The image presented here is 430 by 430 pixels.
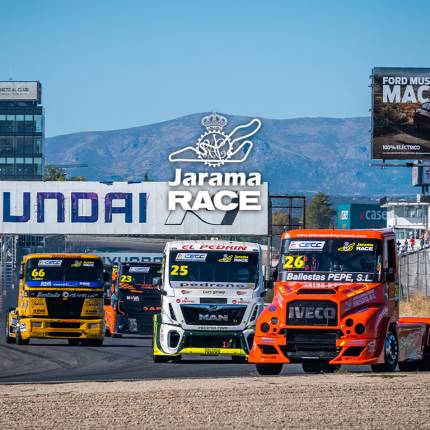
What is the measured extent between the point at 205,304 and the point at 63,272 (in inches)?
335

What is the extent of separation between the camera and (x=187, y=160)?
62406 millimetres

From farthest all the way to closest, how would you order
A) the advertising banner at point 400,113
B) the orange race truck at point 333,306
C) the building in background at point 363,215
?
the building in background at point 363,215, the advertising banner at point 400,113, the orange race truck at point 333,306

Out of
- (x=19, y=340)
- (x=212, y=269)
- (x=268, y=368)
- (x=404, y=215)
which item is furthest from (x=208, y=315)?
(x=404, y=215)

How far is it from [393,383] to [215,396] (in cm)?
321

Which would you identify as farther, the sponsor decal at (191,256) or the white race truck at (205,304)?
the sponsor decal at (191,256)

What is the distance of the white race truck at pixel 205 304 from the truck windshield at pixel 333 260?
3.83 meters

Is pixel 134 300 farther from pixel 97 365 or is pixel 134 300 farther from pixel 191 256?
pixel 191 256

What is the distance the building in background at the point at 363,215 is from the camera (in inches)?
7077

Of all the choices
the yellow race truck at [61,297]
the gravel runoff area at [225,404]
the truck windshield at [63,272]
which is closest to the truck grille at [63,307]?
the yellow race truck at [61,297]

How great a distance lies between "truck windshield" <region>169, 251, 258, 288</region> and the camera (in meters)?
27.5

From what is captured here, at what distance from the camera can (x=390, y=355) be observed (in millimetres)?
23359

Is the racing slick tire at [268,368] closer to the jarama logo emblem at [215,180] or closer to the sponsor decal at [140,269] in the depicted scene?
the sponsor decal at [140,269]

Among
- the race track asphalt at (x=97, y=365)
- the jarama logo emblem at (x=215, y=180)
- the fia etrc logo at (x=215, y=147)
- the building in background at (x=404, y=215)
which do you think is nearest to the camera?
the race track asphalt at (x=97, y=365)

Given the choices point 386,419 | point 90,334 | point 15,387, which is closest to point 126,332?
point 90,334
